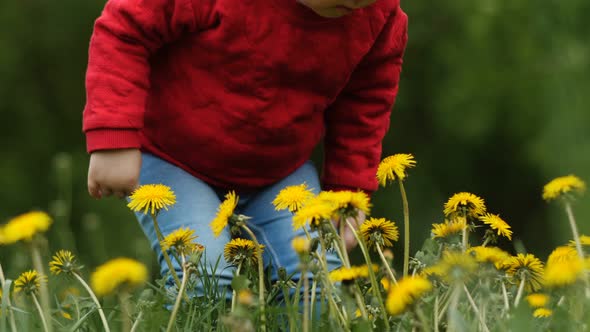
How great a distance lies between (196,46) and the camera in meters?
2.49

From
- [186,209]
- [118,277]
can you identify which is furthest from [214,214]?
[118,277]

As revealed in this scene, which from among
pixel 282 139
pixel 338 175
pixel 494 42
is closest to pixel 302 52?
pixel 282 139

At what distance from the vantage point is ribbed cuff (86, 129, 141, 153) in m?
2.29

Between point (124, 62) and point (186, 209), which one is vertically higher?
point (124, 62)

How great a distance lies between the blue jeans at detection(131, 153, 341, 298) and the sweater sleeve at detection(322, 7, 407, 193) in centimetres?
9

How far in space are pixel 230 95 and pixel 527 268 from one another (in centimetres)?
92

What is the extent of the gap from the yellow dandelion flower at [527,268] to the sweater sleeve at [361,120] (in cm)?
89

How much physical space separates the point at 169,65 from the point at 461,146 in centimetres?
620

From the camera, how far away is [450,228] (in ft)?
6.54

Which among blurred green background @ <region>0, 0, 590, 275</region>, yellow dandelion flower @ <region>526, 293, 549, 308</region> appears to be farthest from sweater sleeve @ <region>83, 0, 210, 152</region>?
blurred green background @ <region>0, 0, 590, 275</region>

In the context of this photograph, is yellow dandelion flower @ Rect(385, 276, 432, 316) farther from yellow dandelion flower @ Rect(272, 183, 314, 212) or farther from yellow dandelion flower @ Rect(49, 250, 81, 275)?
yellow dandelion flower @ Rect(49, 250, 81, 275)

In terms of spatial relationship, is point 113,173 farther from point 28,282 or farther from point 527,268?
point 527,268

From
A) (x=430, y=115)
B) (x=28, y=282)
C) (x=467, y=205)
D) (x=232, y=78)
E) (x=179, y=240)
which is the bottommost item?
(x=430, y=115)

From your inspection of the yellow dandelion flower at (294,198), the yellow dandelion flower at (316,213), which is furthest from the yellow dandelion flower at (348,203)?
the yellow dandelion flower at (294,198)
